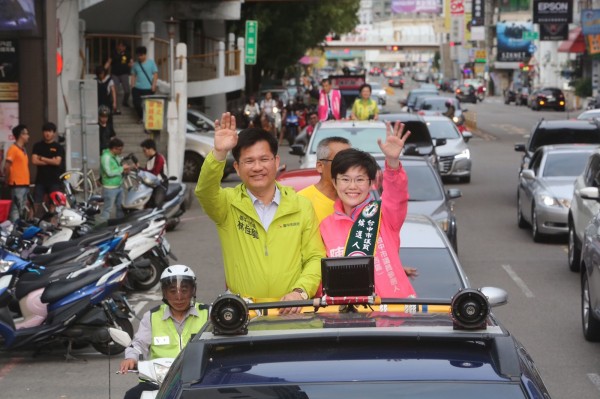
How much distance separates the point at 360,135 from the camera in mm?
19438

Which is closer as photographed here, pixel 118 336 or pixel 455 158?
pixel 118 336

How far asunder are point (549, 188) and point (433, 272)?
9097mm

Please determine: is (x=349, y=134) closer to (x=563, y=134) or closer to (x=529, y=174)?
(x=529, y=174)

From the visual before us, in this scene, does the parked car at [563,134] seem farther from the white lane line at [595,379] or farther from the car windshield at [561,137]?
the white lane line at [595,379]

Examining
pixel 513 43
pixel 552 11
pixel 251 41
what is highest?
pixel 552 11

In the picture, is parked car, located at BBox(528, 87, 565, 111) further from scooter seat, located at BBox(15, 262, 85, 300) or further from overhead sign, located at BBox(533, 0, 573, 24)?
scooter seat, located at BBox(15, 262, 85, 300)

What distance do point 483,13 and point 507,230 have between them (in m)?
110

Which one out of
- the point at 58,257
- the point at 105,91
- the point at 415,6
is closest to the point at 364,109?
the point at 105,91

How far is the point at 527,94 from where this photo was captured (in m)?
92.6

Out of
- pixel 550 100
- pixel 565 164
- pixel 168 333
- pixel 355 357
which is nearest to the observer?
pixel 355 357

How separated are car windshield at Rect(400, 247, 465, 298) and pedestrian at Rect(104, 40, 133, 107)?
2146cm

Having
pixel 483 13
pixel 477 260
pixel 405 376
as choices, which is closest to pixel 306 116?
pixel 477 260

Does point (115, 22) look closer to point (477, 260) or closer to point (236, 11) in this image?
point (236, 11)

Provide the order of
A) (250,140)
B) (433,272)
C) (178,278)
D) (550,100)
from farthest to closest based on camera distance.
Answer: (550,100), (433,272), (178,278), (250,140)
